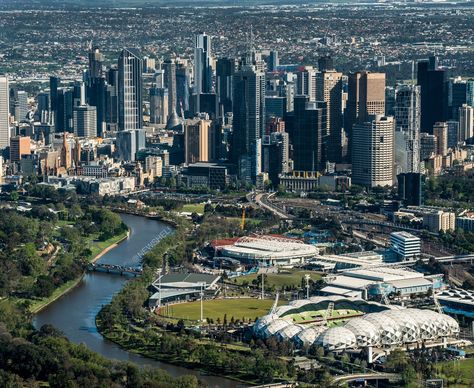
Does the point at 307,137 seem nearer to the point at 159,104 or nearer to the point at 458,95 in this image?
the point at 458,95

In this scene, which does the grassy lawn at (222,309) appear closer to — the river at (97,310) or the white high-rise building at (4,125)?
the river at (97,310)

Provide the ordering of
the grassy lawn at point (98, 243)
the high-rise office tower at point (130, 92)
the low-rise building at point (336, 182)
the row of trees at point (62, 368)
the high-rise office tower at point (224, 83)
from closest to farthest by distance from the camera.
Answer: the row of trees at point (62, 368), the grassy lawn at point (98, 243), the low-rise building at point (336, 182), the high-rise office tower at point (130, 92), the high-rise office tower at point (224, 83)

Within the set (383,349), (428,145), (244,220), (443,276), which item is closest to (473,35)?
(428,145)

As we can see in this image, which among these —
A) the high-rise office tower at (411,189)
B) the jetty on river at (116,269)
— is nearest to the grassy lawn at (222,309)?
the jetty on river at (116,269)

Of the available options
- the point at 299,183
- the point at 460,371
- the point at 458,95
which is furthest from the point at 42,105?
the point at 460,371

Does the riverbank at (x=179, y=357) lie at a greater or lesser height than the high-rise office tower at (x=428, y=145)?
lesser

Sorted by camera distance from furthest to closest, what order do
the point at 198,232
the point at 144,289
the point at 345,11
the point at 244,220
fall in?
the point at 345,11 → the point at 244,220 → the point at 198,232 → the point at 144,289

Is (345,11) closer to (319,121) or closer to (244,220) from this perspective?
(319,121)

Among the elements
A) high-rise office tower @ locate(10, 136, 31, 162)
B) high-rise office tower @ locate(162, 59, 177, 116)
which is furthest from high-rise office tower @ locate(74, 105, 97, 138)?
high-rise office tower @ locate(10, 136, 31, 162)
